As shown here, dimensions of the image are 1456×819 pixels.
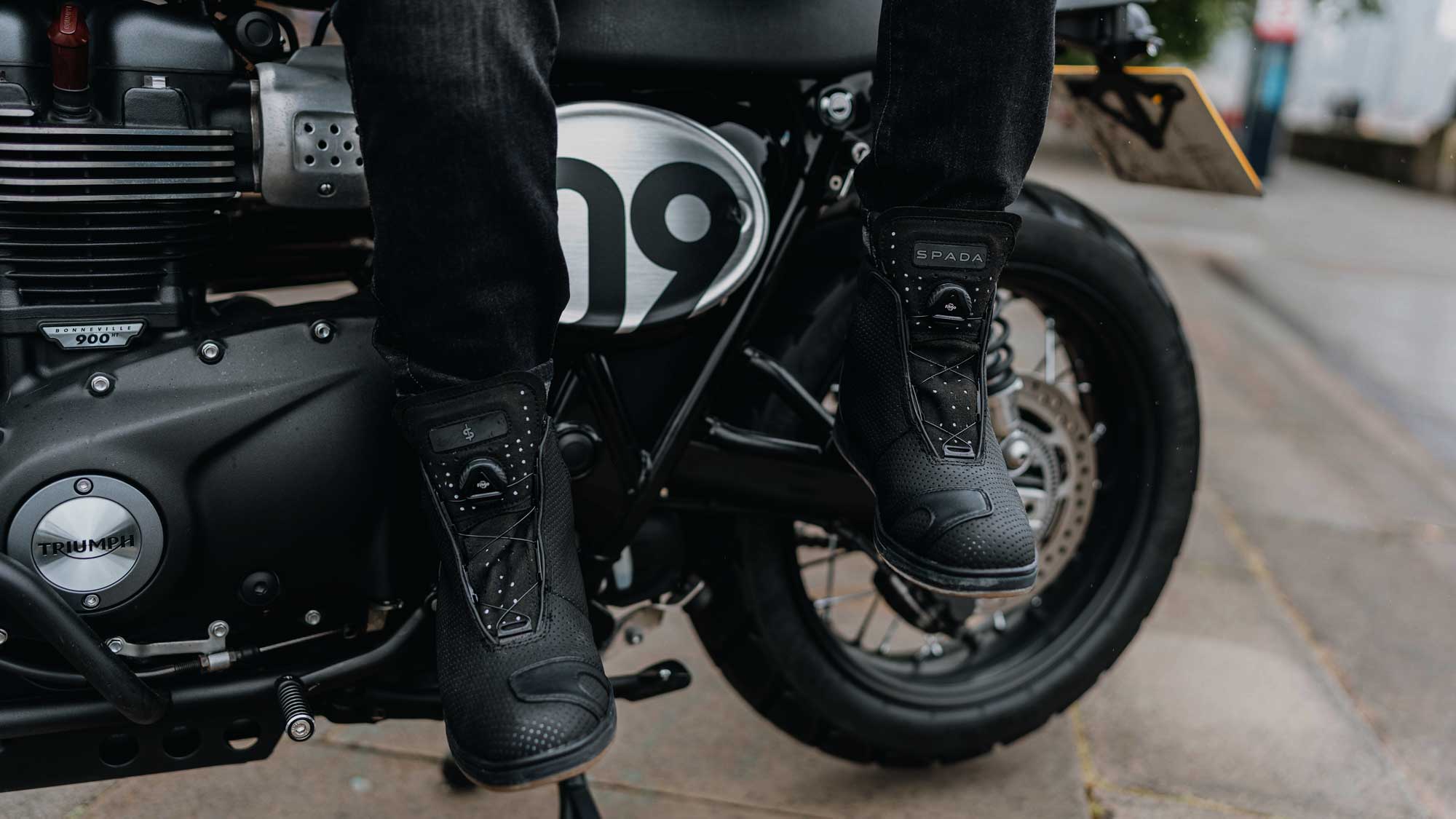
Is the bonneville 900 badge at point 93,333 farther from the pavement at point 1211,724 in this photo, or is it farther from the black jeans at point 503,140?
the pavement at point 1211,724

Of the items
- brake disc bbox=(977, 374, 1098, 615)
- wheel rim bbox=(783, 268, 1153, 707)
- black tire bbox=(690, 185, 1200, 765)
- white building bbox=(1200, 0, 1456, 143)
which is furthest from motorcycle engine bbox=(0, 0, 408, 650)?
white building bbox=(1200, 0, 1456, 143)

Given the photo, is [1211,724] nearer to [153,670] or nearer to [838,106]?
[838,106]

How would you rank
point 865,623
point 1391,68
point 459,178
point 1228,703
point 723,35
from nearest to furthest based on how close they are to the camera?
point 459,178, point 723,35, point 865,623, point 1228,703, point 1391,68

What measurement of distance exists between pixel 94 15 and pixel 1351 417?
4086 mm

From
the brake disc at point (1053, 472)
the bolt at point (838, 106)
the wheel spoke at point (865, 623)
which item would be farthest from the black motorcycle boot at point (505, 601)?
the brake disc at point (1053, 472)

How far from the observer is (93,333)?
3.52ft

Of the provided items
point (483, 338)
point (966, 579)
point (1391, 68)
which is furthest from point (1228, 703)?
point (1391, 68)

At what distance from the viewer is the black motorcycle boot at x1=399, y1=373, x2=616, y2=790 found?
1.01 meters

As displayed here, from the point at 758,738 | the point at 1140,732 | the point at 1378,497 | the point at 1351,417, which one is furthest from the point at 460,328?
the point at 1351,417

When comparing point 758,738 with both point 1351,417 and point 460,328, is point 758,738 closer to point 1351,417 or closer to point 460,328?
point 460,328

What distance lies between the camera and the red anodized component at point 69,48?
990mm

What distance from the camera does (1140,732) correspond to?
1.83 metres

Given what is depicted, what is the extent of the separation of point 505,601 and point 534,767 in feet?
0.50

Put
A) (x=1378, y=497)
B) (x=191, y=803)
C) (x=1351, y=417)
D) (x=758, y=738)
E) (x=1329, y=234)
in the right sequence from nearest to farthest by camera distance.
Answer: (x=191, y=803), (x=758, y=738), (x=1378, y=497), (x=1351, y=417), (x=1329, y=234)
